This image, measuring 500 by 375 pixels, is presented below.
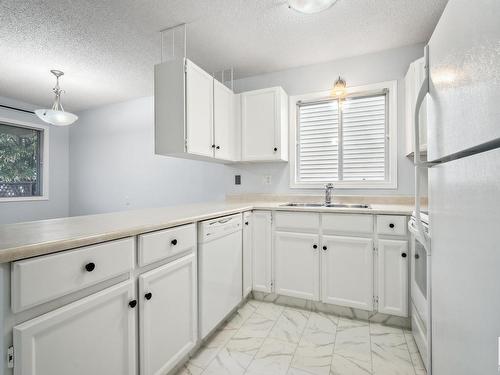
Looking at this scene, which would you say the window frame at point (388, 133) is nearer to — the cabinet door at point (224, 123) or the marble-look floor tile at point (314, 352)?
the cabinet door at point (224, 123)

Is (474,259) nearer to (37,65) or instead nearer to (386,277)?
(386,277)

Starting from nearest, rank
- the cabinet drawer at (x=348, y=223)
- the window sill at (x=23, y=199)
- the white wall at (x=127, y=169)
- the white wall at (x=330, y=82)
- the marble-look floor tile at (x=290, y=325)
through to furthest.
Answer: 1. the marble-look floor tile at (x=290, y=325)
2. the cabinet drawer at (x=348, y=223)
3. the white wall at (x=330, y=82)
4. the white wall at (x=127, y=169)
5. the window sill at (x=23, y=199)

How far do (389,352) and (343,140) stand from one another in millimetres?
1864

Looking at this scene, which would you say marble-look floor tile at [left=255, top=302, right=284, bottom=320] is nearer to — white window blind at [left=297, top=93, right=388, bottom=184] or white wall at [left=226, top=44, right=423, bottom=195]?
white wall at [left=226, top=44, right=423, bottom=195]

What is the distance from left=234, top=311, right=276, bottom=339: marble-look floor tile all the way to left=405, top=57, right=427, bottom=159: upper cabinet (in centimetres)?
179

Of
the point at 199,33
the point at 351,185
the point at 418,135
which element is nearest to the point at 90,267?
the point at 418,135

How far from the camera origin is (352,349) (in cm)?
163

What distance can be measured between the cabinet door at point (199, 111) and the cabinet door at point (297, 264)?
102cm

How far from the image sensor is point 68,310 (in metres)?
0.85

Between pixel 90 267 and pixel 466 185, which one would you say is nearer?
pixel 466 185

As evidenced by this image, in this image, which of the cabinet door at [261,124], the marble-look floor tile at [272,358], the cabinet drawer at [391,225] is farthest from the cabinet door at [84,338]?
the cabinet door at [261,124]

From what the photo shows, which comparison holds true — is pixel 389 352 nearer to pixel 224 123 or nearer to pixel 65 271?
pixel 65 271

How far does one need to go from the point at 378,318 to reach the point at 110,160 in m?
4.09

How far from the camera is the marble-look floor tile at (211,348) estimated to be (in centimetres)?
152
